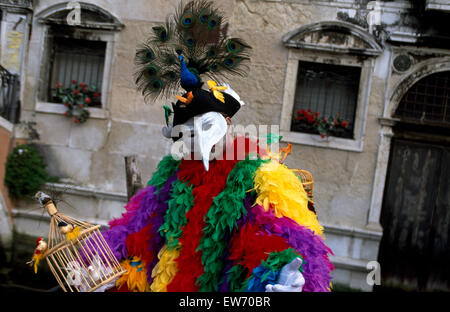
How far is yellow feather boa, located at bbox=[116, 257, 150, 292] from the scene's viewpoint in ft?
7.30

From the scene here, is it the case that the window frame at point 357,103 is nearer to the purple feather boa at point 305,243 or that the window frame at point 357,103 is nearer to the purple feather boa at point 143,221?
the purple feather boa at point 143,221

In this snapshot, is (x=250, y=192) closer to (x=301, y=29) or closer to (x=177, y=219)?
(x=177, y=219)

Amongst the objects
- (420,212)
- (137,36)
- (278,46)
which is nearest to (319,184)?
(420,212)

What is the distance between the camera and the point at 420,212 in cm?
583

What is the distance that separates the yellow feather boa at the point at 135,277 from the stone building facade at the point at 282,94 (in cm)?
389

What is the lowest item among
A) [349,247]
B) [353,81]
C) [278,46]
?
[349,247]

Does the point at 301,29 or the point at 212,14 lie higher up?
the point at 301,29

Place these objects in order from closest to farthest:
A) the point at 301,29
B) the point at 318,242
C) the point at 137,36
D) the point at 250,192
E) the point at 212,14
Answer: the point at 318,242
the point at 250,192
the point at 212,14
the point at 301,29
the point at 137,36

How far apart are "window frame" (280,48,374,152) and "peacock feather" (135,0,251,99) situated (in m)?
3.28

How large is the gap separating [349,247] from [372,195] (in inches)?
34.7

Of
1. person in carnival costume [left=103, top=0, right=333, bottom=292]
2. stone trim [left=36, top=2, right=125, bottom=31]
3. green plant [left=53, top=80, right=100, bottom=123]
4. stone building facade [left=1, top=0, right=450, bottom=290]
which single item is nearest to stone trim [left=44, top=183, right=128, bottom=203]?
stone building facade [left=1, top=0, right=450, bottom=290]

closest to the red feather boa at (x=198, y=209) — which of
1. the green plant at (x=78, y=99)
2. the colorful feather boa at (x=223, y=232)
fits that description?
the colorful feather boa at (x=223, y=232)

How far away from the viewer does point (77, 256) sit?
2074 mm

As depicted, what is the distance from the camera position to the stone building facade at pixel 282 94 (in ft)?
18.3
